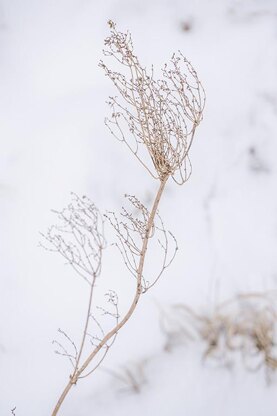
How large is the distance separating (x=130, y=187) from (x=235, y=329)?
2.55 feet

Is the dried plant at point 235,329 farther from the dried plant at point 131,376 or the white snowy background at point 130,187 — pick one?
the dried plant at point 131,376

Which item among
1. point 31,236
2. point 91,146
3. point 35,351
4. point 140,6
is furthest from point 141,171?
point 35,351

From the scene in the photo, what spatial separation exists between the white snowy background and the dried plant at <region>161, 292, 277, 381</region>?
49 millimetres

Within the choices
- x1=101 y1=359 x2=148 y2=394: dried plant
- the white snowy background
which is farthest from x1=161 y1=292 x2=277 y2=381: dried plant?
x1=101 y1=359 x2=148 y2=394: dried plant

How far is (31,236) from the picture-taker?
1.92m

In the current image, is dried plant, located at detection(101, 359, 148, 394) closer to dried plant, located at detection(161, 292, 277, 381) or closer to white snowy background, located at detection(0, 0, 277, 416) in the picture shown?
white snowy background, located at detection(0, 0, 277, 416)

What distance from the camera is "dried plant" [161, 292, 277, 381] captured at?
2000 millimetres

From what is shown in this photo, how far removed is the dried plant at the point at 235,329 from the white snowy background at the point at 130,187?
0.05 meters

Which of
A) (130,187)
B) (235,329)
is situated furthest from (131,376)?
(130,187)

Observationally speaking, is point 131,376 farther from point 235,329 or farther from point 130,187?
point 130,187

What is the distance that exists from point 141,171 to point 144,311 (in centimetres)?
61

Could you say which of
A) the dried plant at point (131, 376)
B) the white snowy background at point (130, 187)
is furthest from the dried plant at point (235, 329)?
the dried plant at point (131, 376)

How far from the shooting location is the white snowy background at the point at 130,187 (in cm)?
192

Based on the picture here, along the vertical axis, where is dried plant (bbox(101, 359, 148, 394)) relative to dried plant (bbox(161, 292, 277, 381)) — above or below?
below
